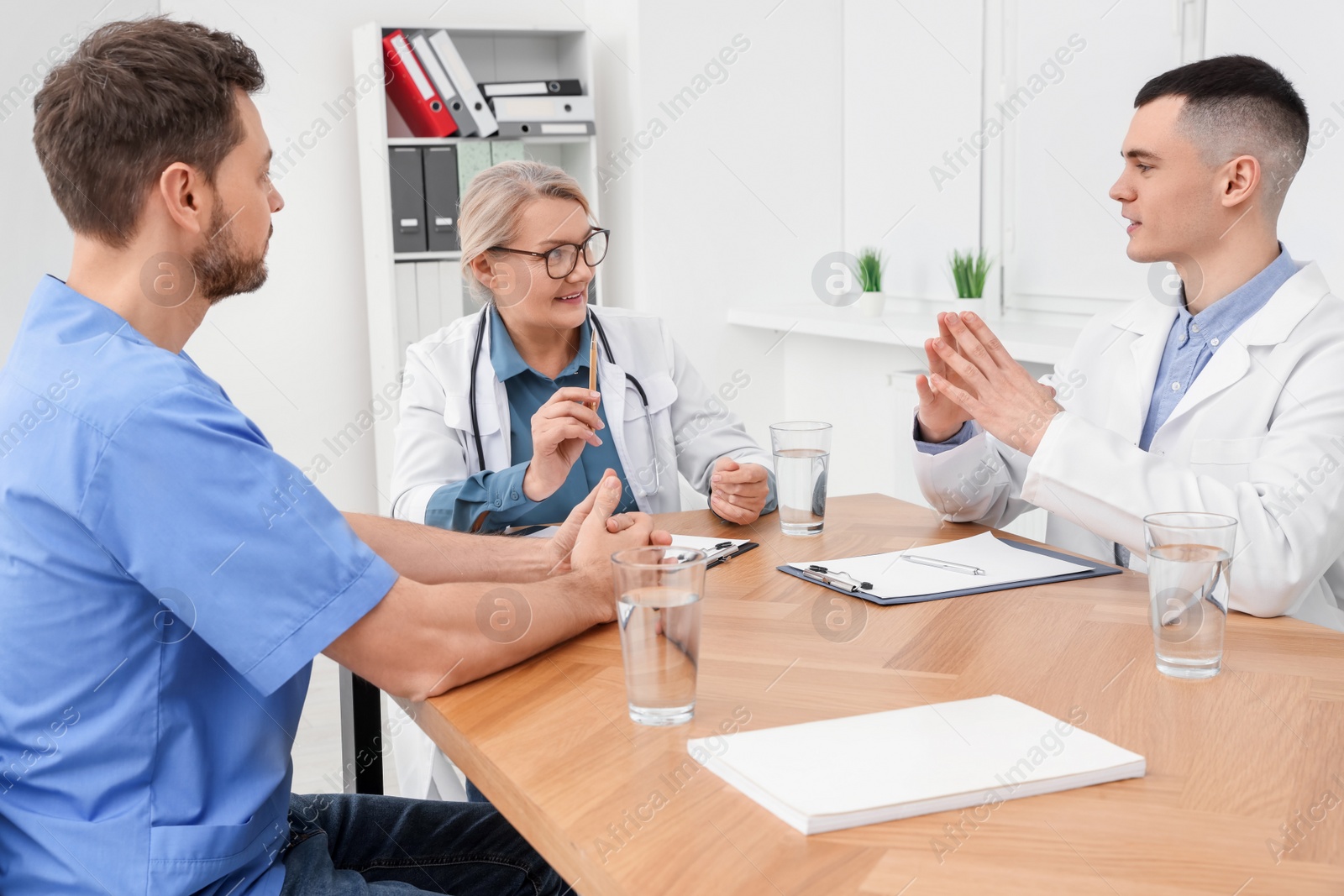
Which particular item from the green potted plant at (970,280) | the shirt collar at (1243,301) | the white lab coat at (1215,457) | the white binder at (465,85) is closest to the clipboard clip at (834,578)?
the white lab coat at (1215,457)

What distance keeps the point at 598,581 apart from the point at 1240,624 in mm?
735

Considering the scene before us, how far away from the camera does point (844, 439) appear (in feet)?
13.8

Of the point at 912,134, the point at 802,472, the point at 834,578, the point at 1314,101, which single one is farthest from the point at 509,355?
the point at 912,134

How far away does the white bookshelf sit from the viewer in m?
3.88

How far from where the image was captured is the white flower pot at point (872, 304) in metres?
3.91

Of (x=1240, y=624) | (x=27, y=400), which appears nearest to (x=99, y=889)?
(x=27, y=400)

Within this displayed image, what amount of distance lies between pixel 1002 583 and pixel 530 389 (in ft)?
3.33

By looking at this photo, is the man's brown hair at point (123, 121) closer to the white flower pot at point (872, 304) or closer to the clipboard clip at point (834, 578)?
the clipboard clip at point (834, 578)

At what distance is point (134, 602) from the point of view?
1072 millimetres

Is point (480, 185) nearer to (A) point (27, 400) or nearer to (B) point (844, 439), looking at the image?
(A) point (27, 400)

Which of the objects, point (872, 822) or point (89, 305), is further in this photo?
point (89, 305)

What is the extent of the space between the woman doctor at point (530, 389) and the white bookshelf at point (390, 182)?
1594 mm

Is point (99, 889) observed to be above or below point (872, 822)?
below

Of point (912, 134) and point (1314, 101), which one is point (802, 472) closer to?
point (1314, 101)
